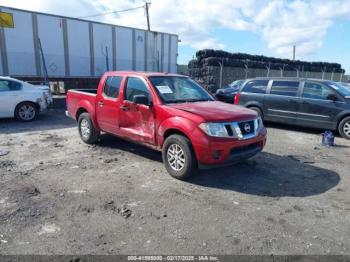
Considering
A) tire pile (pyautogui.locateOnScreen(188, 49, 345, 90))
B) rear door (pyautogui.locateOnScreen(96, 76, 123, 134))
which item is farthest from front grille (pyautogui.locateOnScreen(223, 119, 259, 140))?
tire pile (pyautogui.locateOnScreen(188, 49, 345, 90))

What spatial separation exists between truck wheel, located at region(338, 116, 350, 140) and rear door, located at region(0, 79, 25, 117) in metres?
9.70

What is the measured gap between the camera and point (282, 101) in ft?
29.9

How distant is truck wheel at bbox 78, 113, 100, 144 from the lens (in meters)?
6.82

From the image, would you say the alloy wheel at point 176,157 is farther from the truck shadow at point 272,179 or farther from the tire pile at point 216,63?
the tire pile at point 216,63

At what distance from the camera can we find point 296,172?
17.6ft

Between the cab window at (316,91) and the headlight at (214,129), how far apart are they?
5292 millimetres

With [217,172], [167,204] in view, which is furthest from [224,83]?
[167,204]

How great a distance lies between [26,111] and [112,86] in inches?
207

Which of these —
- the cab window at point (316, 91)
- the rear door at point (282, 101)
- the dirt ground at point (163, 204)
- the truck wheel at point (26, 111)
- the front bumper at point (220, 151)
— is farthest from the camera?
the truck wheel at point (26, 111)

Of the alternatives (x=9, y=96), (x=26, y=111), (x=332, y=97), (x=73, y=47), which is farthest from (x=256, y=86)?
(x=73, y=47)

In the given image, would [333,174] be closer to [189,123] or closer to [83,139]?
[189,123]

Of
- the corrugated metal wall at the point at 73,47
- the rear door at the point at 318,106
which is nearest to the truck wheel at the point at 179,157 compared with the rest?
the rear door at the point at 318,106

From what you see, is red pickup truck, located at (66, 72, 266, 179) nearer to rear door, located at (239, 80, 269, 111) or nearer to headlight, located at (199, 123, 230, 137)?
headlight, located at (199, 123, 230, 137)

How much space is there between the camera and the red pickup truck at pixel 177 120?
446 centimetres
